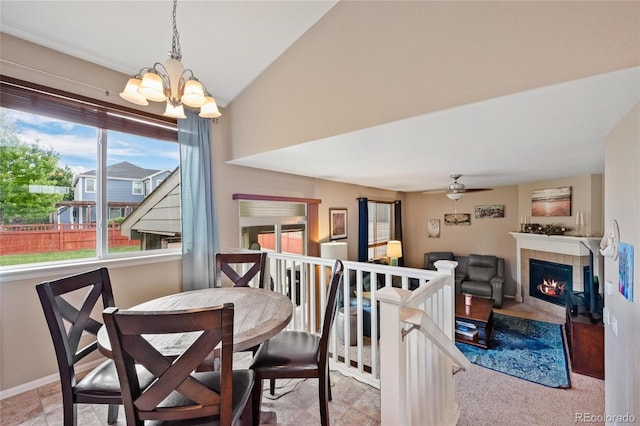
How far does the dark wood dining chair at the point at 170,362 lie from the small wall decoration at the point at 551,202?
574 cm

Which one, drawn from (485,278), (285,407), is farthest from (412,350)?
(485,278)

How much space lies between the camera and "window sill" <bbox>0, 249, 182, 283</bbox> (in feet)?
6.25

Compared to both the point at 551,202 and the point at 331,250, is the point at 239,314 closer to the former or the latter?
the point at 331,250

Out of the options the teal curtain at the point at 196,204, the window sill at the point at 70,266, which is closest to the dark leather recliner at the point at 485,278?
the teal curtain at the point at 196,204

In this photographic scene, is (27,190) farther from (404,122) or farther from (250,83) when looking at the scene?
(404,122)

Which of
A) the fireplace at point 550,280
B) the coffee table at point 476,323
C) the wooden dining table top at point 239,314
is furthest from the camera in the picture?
the fireplace at point 550,280

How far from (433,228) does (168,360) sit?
663 cm

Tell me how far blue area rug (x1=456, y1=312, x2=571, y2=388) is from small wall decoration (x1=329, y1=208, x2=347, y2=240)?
2473 millimetres

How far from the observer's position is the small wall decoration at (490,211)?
223 inches

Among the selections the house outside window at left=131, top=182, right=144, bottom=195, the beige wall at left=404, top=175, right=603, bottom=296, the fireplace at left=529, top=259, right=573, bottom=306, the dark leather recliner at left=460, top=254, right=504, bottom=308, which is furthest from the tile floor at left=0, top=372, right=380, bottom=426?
the beige wall at left=404, top=175, right=603, bottom=296

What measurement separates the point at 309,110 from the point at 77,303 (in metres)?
2.50

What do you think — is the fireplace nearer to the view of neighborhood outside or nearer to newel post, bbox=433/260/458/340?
newel post, bbox=433/260/458/340

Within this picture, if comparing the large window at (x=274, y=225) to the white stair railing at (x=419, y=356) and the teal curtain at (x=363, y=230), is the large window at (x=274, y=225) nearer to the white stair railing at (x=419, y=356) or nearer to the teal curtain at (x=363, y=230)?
the teal curtain at (x=363, y=230)

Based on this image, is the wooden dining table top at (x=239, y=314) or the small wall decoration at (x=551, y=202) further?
the small wall decoration at (x=551, y=202)
